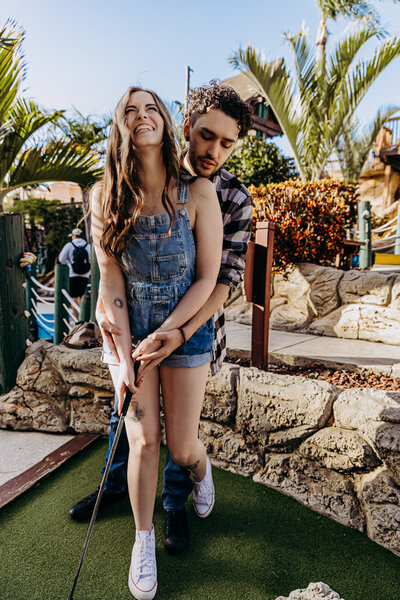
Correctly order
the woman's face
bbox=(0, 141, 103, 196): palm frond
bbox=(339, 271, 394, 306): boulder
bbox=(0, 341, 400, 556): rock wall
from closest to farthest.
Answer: the woman's face
bbox=(0, 341, 400, 556): rock wall
bbox=(339, 271, 394, 306): boulder
bbox=(0, 141, 103, 196): palm frond

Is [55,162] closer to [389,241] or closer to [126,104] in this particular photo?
[126,104]

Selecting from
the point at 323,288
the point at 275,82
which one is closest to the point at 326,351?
the point at 323,288

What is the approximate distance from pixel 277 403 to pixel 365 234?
532cm

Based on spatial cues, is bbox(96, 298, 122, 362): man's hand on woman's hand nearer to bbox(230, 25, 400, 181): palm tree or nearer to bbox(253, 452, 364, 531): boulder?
bbox(253, 452, 364, 531): boulder

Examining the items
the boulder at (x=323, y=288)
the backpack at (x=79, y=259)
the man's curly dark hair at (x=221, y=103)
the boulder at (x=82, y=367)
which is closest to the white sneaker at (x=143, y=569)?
the boulder at (x=82, y=367)

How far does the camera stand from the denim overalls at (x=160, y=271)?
4.83 ft

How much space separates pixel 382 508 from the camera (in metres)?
1.84

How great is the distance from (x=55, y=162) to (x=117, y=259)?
4067mm

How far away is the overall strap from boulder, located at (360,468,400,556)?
1537mm

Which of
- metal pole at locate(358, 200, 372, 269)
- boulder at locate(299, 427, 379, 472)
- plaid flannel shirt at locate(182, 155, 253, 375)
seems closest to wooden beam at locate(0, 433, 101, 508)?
boulder at locate(299, 427, 379, 472)

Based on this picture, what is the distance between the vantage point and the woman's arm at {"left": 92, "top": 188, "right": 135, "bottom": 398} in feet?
4.94

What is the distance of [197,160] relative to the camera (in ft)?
5.39

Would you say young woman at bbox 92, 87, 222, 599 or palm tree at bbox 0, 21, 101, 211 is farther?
palm tree at bbox 0, 21, 101, 211

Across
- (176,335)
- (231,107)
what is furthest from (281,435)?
(231,107)
